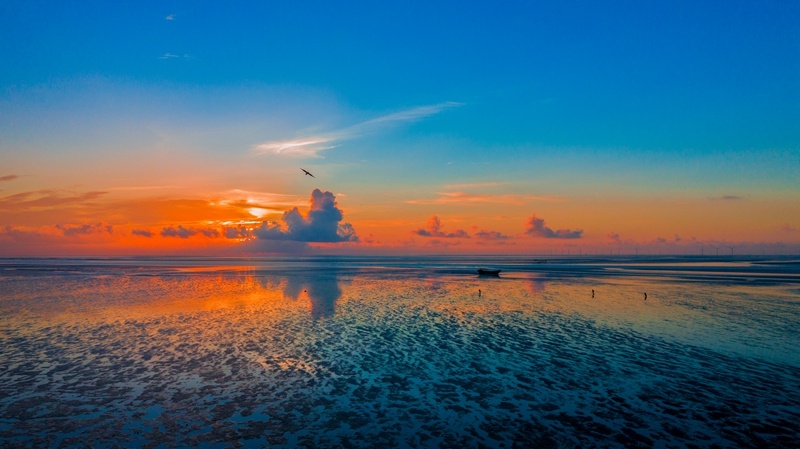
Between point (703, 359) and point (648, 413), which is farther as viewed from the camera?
point (703, 359)

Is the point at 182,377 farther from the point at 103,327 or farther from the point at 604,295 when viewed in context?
the point at 604,295

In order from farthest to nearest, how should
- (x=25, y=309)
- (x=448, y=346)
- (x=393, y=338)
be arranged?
(x=25, y=309), (x=393, y=338), (x=448, y=346)

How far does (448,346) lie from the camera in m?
25.4

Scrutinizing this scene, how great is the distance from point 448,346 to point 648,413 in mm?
11719

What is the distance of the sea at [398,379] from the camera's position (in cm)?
1348

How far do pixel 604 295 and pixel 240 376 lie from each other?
45125 millimetres

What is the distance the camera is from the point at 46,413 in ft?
48.4

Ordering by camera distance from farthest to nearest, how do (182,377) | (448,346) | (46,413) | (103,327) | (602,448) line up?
(103,327)
(448,346)
(182,377)
(46,413)
(602,448)

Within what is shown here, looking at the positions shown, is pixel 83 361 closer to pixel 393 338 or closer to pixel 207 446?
pixel 207 446

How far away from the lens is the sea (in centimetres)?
1348

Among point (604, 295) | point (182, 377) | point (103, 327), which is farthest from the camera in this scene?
point (604, 295)

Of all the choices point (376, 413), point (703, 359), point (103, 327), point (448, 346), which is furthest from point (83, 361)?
point (703, 359)

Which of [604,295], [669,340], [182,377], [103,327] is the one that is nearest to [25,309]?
[103,327]

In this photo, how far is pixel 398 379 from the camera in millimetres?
19172
